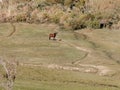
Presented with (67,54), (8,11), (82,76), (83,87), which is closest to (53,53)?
(67,54)

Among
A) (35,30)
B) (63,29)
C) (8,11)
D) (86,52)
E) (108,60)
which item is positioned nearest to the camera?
(108,60)

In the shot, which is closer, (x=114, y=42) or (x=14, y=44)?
(x=14, y=44)

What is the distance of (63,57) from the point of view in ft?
101

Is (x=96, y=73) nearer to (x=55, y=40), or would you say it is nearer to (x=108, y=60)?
(x=108, y=60)

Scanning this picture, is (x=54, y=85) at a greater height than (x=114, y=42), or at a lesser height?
greater

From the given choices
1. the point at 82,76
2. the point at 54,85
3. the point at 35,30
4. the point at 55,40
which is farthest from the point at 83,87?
the point at 35,30

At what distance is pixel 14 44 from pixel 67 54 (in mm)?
4622

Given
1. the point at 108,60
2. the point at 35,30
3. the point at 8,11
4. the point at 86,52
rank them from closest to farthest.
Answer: the point at 108,60, the point at 86,52, the point at 35,30, the point at 8,11

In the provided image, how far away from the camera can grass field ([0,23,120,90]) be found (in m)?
22.8

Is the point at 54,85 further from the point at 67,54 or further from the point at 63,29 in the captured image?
the point at 63,29

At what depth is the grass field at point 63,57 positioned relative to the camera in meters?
22.8

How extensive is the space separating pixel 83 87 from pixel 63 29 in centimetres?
2008

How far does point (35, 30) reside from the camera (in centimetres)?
3906

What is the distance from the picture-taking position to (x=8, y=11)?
147 ft
